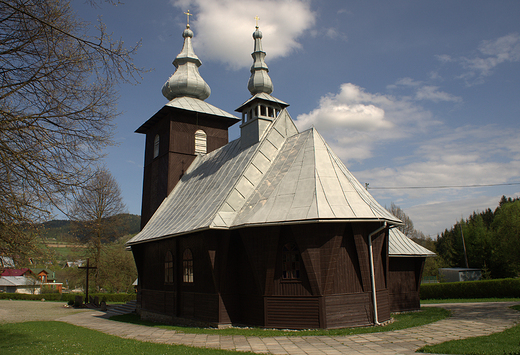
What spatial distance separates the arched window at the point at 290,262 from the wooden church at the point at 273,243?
32mm

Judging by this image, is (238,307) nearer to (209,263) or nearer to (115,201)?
(209,263)

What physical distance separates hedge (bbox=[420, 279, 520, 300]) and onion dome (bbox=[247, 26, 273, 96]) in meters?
19.8

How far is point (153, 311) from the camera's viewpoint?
18078mm

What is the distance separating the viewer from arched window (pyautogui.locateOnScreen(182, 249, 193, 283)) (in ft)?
49.8

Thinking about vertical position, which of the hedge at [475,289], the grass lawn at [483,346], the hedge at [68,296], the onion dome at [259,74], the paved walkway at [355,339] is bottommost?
the hedge at [68,296]

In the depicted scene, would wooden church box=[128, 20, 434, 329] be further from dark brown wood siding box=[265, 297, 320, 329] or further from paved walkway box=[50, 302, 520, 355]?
paved walkway box=[50, 302, 520, 355]

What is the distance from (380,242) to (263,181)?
496cm

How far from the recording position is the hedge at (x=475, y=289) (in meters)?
24.1

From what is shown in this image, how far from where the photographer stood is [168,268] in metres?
17.3

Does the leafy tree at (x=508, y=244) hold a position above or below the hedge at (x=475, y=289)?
above

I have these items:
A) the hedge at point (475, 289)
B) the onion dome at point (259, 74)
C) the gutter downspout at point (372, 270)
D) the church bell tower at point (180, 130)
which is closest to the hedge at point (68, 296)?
the church bell tower at point (180, 130)

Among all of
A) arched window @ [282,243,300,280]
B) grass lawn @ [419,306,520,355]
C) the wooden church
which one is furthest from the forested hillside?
arched window @ [282,243,300,280]

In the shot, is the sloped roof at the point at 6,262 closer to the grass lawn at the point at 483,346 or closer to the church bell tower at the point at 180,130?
the grass lawn at the point at 483,346

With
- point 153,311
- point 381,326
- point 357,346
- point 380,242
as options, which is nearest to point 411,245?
point 380,242
